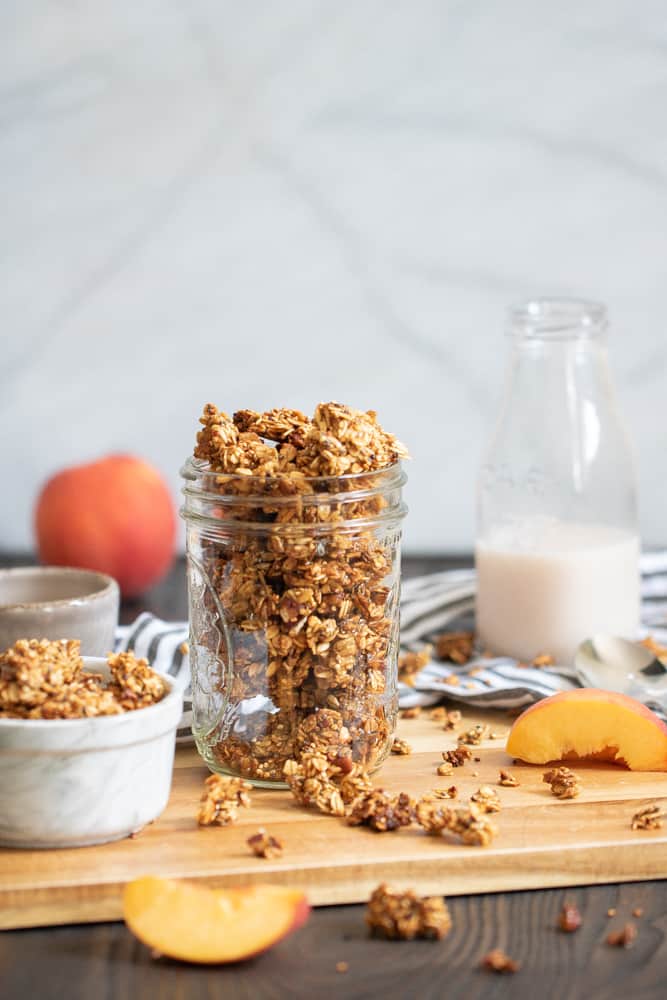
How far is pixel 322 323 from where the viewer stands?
6.27 ft

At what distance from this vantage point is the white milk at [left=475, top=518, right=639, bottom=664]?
1406 mm

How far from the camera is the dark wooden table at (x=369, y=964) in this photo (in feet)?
2.46

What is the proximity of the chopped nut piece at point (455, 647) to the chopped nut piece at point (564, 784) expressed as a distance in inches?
16.2

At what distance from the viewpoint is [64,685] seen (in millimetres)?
949

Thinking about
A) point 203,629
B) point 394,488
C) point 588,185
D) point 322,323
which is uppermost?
point 588,185

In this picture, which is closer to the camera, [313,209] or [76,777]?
[76,777]

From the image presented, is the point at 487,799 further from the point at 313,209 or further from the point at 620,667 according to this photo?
the point at 313,209

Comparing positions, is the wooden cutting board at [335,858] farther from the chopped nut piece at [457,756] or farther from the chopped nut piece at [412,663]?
the chopped nut piece at [412,663]

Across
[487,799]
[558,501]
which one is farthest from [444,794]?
[558,501]

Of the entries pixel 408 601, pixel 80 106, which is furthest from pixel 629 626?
pixel 80 106

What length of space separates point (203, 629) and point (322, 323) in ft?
3.07

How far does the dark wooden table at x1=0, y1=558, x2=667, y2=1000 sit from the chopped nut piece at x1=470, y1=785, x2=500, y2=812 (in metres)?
0.12

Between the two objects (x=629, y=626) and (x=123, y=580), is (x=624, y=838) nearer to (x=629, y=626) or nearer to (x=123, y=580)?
(x=629, y=626)

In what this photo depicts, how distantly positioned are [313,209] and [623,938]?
1314 mm
